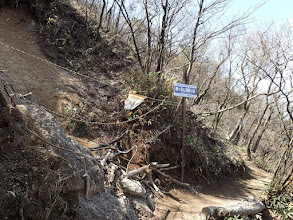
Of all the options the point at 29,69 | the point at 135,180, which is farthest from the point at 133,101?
the point at 29,69

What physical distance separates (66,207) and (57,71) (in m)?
5.47

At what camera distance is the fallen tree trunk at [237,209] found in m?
4.29

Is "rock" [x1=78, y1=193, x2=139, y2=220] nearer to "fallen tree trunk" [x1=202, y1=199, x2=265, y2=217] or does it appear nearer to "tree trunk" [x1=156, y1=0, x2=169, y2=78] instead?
"fallen tree trunk" [x1=202, y1=199, x2=265, y2=217]

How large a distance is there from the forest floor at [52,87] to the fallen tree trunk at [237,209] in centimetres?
28

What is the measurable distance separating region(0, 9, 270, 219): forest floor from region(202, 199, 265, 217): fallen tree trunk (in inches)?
11.2

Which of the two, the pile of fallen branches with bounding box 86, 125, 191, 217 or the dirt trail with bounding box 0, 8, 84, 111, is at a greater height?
the dirt trail with bounding box 0, 8, 84, 111

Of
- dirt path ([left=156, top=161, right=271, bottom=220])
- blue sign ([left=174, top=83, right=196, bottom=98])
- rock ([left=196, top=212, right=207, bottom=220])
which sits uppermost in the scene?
blue sign ([left=174, top=83, right=196, bottom=98])

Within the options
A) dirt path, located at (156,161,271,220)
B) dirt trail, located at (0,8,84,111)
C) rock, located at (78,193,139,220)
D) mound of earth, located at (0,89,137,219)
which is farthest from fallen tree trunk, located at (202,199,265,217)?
dirt trail, located at (0,8,84,111)

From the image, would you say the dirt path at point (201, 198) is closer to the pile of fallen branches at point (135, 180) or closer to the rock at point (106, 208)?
the pile of fallen branches at point (135, 180)

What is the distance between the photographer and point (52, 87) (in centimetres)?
622

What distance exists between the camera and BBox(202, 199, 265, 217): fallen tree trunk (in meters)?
4.29

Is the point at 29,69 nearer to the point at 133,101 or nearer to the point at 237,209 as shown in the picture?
the point at 133,101

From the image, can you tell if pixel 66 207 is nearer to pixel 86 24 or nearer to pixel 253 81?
pixel 86 24

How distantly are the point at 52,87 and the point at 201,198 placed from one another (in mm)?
4866
